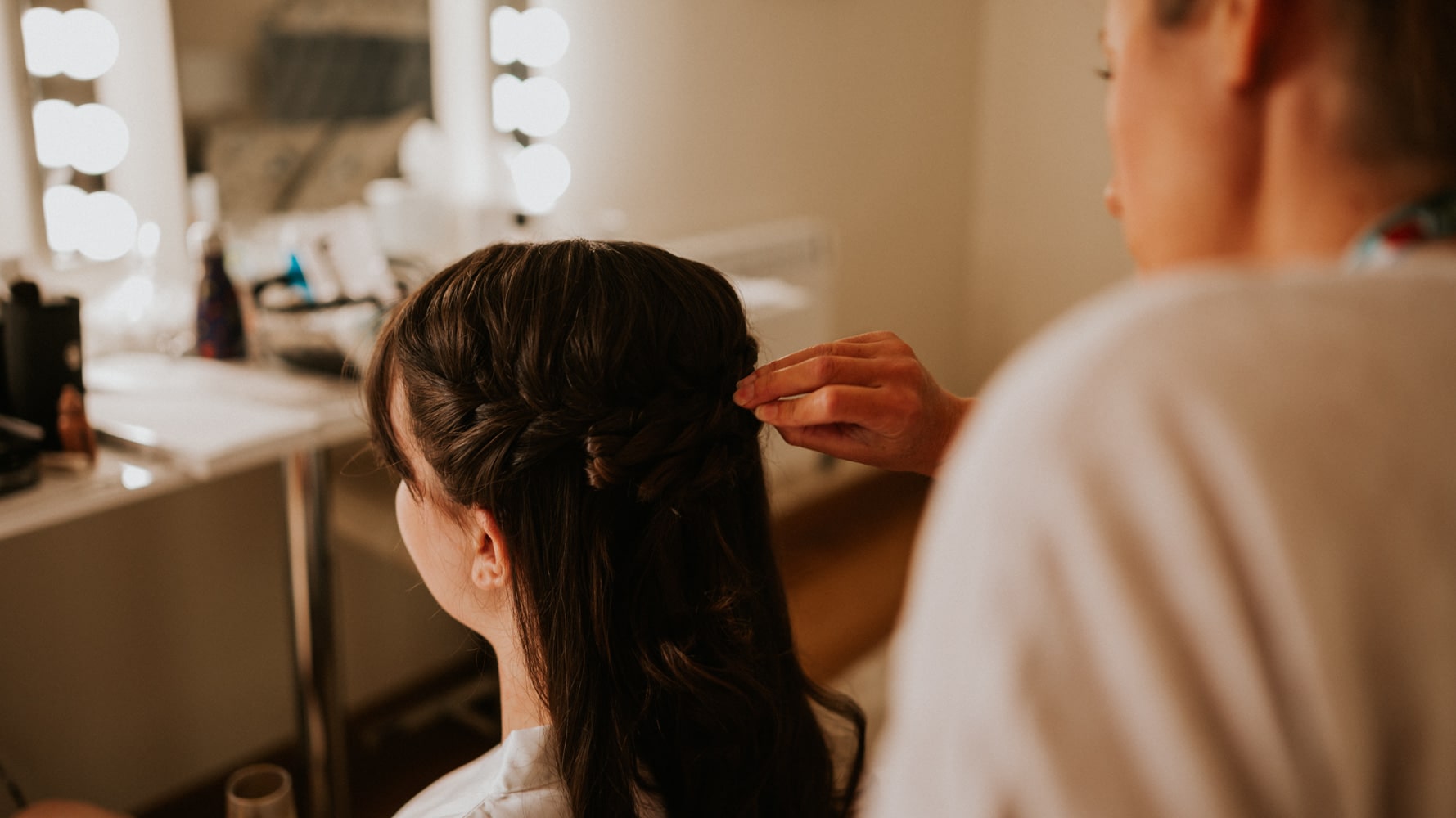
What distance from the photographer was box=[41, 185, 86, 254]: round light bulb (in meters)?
1.68

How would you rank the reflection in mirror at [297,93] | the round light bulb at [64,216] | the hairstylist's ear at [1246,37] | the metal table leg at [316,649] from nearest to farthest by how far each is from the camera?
the hairstylist's ear at [1246,37]
the metal table leg at [316,649]
the round light bulb at [64,216]
the reflection in mirror at [297,93]

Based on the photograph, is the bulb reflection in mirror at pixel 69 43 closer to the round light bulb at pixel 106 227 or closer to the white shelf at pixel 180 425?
the round light bulb at pixel 106 227

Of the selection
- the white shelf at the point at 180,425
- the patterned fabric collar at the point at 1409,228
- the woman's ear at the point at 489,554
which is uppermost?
the patterned fabric collar at the point at 1409,228

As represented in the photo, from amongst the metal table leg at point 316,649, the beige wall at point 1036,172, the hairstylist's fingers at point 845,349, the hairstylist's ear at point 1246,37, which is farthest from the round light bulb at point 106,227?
the beige wall at point 1036,172

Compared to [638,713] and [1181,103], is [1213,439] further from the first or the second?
[638,713]

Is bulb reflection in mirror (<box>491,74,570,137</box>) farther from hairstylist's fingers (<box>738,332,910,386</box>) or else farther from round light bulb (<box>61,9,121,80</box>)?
hairstylist's fingers (<box>738,332,910,386</box>)

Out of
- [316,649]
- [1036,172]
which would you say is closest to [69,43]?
[316,649]

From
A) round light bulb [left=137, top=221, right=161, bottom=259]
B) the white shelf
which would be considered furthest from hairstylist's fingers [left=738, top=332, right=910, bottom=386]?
round light bulb [left=137, top=221, right=161, bottom=259]

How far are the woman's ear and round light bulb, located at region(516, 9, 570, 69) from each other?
167 cm

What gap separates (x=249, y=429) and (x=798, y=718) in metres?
0.84

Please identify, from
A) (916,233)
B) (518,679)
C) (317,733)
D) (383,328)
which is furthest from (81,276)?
(916,233)

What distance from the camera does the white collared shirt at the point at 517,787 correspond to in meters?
0.79

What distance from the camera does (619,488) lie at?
2.66ft

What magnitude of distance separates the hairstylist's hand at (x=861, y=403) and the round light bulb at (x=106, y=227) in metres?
1.39
